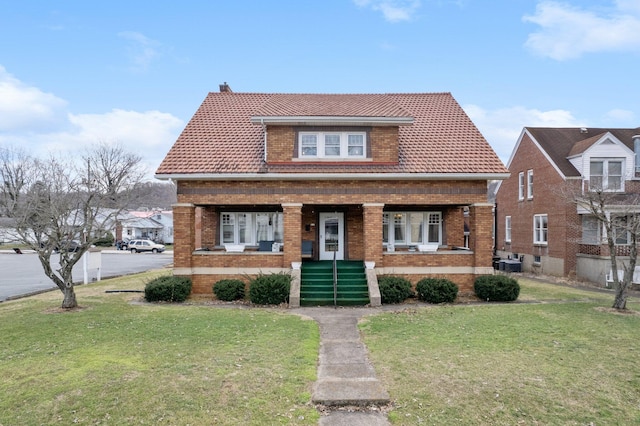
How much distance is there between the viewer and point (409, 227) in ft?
58.1

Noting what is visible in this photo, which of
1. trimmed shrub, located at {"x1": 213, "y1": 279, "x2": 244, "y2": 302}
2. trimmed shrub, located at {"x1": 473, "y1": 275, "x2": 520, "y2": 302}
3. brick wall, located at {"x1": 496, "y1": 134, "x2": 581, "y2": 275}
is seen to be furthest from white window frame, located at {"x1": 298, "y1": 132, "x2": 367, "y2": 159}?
brick wall, located at {"x1": 496, "y1": 134, "x2": 581, "y2": 275}

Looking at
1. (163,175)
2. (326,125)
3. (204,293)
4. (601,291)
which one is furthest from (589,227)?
(163,175)

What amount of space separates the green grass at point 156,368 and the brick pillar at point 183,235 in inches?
137

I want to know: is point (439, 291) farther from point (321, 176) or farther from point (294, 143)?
point (294, 143)

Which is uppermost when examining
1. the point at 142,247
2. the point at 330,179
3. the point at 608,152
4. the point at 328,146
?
the point at 608,152

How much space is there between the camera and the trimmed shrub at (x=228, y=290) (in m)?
14.4

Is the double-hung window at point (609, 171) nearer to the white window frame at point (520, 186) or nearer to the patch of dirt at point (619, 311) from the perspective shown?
the white window frame at point (520, 186)

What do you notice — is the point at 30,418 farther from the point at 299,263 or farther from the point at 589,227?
the point at 589,227

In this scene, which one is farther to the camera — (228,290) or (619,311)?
(228,290)

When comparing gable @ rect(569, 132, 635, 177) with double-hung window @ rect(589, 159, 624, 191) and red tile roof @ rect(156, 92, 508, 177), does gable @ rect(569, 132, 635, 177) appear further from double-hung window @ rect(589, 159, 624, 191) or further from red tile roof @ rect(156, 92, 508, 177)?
red tile roof @ rect(156, 92, 508, 177)

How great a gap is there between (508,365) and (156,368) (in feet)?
20.5

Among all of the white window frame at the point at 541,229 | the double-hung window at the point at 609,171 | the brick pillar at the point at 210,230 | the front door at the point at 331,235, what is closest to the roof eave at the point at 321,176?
the brick pillar at the point at 210,230

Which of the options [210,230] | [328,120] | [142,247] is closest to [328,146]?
[328,120]

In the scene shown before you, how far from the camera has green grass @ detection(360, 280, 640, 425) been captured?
221 inches
